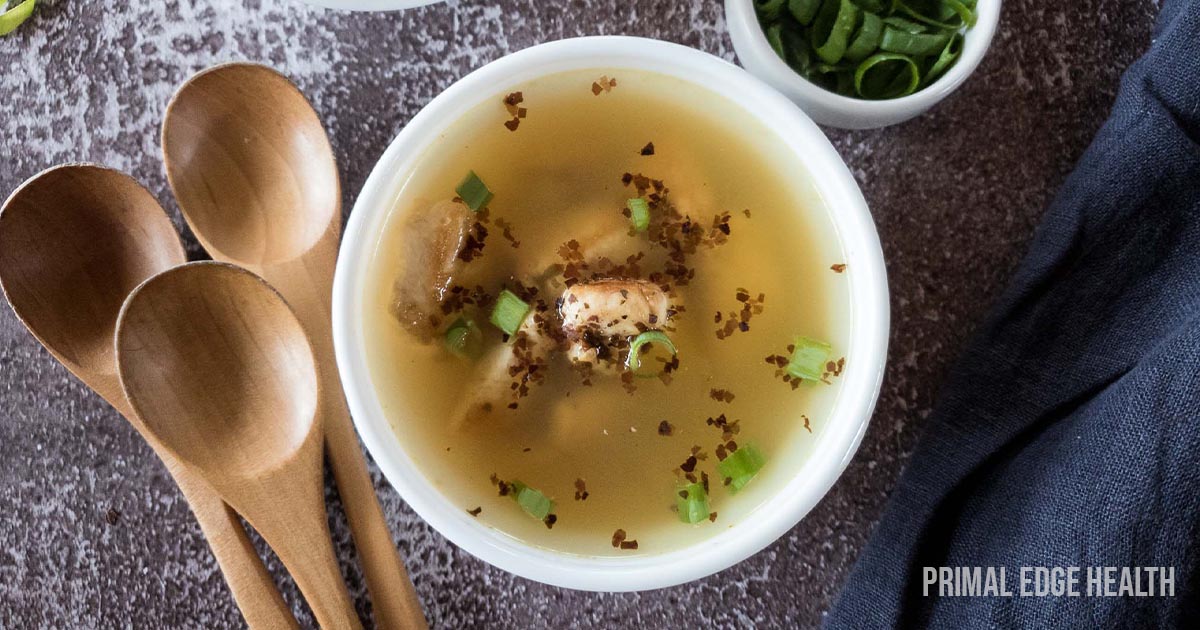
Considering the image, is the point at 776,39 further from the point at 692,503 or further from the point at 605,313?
the point at 692,503

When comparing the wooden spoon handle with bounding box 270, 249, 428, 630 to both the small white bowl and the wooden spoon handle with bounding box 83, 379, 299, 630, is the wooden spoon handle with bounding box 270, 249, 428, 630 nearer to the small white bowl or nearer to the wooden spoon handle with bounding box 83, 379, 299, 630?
the wooden spoon handle with bounding box 83, 379, 299, 630

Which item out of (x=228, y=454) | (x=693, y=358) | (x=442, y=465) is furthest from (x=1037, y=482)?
(x=228, y=454)

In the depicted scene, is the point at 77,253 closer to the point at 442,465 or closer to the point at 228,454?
the point at 228,454

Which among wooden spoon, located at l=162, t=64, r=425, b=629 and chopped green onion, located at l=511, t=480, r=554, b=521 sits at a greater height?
wooden spoon, located at l=162, t=64, r=425, b=629

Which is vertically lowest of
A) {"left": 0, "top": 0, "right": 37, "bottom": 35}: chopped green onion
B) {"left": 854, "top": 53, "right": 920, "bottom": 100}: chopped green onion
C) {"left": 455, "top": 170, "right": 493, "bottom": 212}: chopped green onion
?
{"left": 455, "top": 170, "right": 493, "bottom": 212}: chopped green onion

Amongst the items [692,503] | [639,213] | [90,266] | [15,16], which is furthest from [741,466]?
[15,16]

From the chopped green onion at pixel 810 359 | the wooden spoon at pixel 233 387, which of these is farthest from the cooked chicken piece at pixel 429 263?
the chopped green onion at pixel 810 359

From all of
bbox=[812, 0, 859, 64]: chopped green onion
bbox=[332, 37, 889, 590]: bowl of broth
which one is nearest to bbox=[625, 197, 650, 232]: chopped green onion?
→ bbox=[332, 37, 889, 590]: bowl of broth
